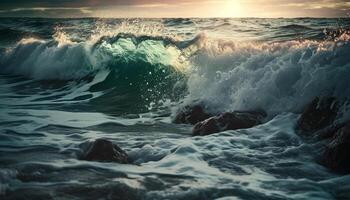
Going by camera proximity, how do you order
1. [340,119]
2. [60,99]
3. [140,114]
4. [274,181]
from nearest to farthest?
[274,181], [340,119], [140,114], [60,99]

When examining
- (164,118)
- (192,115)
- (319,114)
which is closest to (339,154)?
(319,114)

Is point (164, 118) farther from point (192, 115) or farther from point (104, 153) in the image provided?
point (104, 153)

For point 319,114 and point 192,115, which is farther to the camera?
point 192,115

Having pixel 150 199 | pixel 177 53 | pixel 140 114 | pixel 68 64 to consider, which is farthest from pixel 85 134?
pixel 68 64

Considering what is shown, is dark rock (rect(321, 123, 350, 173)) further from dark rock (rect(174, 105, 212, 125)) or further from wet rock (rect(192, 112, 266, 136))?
dark rock (rect(174, 105, 212, 125))

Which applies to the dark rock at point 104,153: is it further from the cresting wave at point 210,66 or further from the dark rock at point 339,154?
the cresting wave at point 210,66

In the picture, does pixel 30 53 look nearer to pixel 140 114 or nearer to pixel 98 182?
pixel 140 114

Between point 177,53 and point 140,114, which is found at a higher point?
point 177,53
